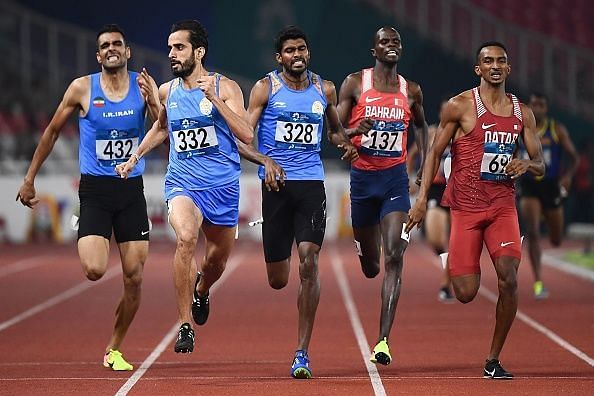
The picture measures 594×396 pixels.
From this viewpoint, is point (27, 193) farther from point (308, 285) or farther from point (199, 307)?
point (308, 285)

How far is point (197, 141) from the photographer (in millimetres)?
10086

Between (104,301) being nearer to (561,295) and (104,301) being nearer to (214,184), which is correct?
(561,295)

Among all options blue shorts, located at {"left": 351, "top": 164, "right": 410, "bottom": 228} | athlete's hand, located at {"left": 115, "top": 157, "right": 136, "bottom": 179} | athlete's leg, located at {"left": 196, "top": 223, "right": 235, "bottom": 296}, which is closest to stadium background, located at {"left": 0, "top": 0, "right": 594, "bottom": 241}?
blue shorts, located at {"left": 351, "top": 164, "right": 410, "bottom": 228}

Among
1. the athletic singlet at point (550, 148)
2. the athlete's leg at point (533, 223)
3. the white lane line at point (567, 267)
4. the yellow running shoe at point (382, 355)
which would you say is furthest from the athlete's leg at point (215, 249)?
the white lane line at point (567, 267)

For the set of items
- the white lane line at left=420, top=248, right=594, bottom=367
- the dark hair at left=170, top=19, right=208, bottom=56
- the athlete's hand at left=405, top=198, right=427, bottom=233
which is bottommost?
the white lane line at left=420, top=248, right=594, bottom=367

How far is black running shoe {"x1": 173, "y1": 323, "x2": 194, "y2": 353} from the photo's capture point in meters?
9.44

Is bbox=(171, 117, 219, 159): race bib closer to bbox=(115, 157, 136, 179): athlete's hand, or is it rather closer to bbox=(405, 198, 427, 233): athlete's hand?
bbox=(115, 157, 136, 179): athlete's hand

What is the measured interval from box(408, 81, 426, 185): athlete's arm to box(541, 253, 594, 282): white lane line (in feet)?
28.9

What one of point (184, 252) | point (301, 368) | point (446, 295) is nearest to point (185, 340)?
point (184, 252)

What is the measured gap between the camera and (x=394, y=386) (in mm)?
9352

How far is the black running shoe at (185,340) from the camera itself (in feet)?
31.0

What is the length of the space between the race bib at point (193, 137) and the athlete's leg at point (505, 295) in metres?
2.10

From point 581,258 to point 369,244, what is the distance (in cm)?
1273

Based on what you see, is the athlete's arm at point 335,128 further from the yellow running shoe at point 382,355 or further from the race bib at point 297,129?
the yellow running shoe at point 382,355
